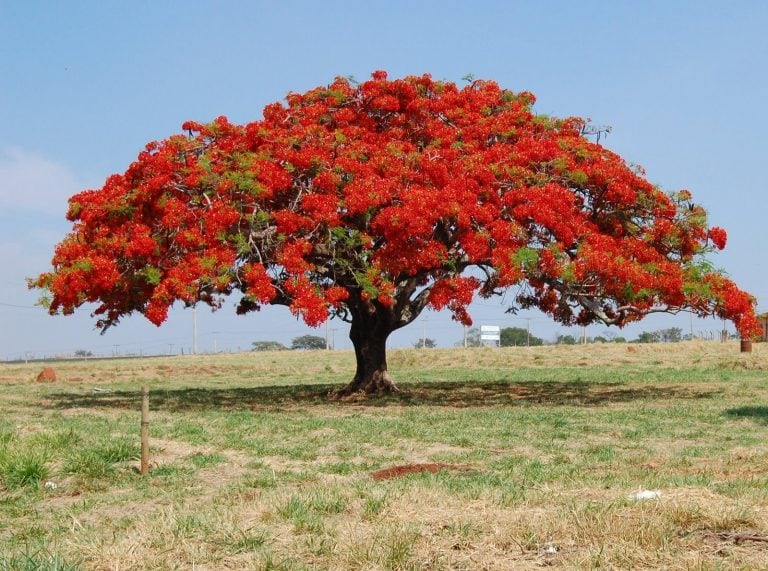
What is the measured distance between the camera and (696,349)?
49.8 meters

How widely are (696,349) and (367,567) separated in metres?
47.8

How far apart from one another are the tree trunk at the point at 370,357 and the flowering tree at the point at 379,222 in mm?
1428

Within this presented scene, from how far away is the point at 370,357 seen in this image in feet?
79.3

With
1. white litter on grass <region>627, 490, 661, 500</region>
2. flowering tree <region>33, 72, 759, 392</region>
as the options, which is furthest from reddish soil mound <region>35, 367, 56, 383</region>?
white litter on grass <region>627, 490, 661, 500</region>

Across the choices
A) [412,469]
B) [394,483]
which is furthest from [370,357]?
[394,483]

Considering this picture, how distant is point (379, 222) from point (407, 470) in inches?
362

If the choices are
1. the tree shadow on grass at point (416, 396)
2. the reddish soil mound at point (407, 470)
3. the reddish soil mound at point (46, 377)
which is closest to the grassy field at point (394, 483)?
the reddish soil mound at point (407, 470)

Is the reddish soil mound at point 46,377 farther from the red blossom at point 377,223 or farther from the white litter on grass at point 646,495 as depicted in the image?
the white litter on grass at point 646,495

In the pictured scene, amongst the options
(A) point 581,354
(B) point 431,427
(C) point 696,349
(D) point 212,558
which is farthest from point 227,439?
(C) point 696,349

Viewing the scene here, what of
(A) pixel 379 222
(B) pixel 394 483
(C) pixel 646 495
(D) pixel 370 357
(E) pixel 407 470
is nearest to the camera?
(C) pixel 646 495

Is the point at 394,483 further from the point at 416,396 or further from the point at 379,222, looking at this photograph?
the point at 416,396

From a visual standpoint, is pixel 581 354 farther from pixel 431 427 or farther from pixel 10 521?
pixel 10 521

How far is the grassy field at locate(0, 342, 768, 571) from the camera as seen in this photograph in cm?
614

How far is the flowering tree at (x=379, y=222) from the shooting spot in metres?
18.7
